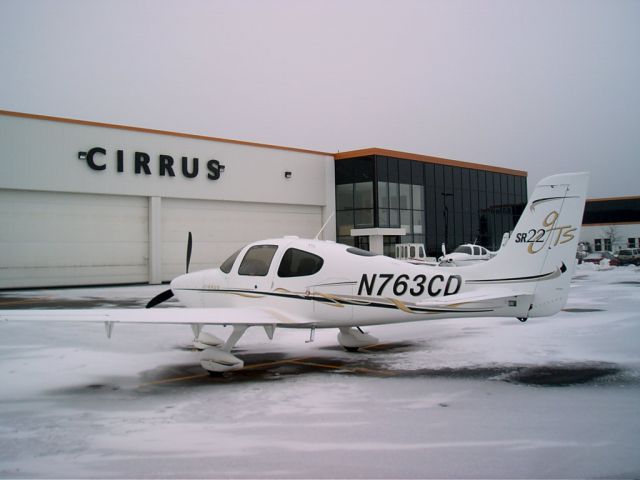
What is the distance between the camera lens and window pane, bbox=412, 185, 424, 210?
40194mm

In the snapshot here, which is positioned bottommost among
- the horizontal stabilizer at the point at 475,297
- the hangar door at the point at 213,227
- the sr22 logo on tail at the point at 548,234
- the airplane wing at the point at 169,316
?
the airplane wing at the point at 169,316

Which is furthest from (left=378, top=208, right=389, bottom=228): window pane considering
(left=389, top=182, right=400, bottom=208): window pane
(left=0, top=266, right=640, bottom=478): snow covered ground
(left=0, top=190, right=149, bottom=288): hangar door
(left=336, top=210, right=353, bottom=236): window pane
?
(left=0, top=266, right=640, bottom=478): snow covered ground

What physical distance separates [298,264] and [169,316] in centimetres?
224

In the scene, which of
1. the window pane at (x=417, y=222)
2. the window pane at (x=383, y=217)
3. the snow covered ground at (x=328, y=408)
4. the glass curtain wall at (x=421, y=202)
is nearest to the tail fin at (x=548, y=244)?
the snow covered ground at (x=328, y=408)

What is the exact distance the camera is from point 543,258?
26.7ft

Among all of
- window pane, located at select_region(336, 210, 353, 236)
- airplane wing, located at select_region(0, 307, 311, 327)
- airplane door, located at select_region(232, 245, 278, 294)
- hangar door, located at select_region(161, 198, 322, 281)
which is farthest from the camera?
window pane, located at select_region(336, 210, 353, 236)

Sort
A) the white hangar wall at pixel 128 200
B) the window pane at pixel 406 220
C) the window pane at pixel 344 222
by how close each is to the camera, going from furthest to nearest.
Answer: the window pane at pixel 406 220, the window pane at pixel 344 222, the white hangar wall at pixel 128 200

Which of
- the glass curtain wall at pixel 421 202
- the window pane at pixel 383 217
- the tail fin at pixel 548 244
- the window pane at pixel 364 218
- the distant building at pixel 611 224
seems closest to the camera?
the tail fin at pixel 548 244

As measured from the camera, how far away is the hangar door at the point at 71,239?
2655cm

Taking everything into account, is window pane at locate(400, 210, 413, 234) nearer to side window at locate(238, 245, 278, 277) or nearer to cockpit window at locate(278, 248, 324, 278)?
side window at locate(238, 245, 278, 277)

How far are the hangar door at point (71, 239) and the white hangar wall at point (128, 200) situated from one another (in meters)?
0.05

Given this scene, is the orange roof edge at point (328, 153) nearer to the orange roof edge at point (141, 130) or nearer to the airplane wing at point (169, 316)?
the orange roof edge at point (141, 130)

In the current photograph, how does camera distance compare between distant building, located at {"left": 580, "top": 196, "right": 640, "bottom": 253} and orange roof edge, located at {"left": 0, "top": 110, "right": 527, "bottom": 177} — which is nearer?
orange roof edge, located at {"left": 0, "top": 110, "right": 527, "bottom": 177}

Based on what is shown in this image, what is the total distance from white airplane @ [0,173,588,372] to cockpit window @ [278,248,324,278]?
0.02 m
